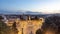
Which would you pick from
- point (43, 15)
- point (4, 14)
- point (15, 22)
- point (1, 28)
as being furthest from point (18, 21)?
point (1, 28)

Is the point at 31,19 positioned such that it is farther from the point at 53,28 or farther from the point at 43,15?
the point at 53,28

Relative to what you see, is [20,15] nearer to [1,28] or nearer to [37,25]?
[37,25]

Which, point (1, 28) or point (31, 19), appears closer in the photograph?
point (1, 28)

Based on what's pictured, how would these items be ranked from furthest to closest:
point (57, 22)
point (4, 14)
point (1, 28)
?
point (57, 22), point (4, 14), point (1, 28)

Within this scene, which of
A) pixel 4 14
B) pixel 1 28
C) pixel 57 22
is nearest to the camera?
pixel 1 28

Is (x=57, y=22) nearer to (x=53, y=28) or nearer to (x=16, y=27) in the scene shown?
(x=53, y=28)

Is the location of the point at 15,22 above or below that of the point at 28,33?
above

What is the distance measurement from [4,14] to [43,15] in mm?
1163

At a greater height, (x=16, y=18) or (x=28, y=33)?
(x=16, y=18)

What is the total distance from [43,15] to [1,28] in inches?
72.1

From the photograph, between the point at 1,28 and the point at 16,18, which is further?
the point at 16,18

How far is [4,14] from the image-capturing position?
491 centimetres

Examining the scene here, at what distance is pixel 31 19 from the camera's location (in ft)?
17.7

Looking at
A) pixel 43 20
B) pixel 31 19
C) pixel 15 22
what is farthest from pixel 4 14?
pixel 43 20
